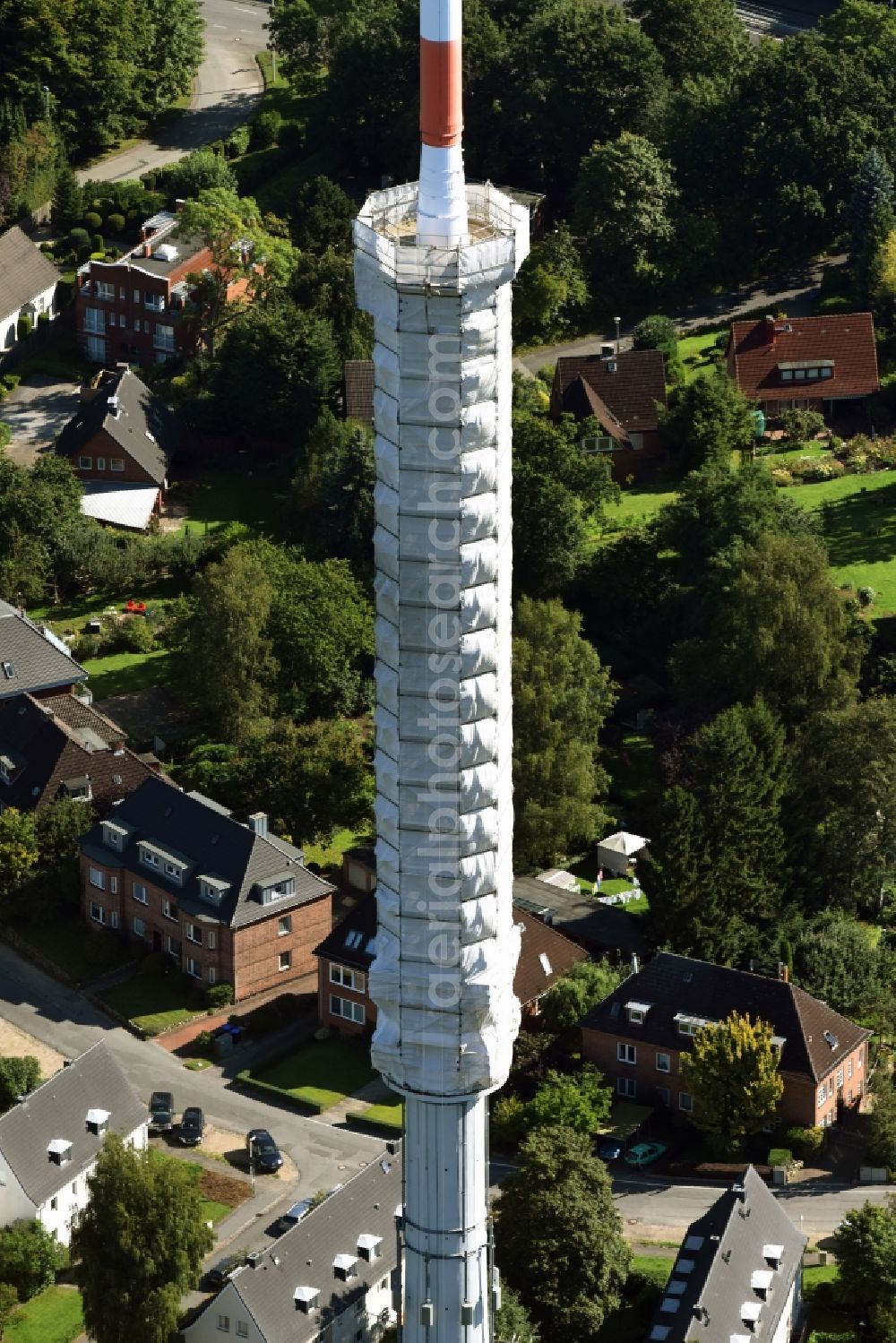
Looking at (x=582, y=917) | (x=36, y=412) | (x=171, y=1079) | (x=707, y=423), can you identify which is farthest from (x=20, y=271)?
(x=171, y=1079)

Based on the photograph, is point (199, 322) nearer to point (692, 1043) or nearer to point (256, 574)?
point (256, 574)

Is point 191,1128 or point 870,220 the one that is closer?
point 191,1128

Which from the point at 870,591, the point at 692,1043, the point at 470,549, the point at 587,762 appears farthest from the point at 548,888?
the point at 470,549

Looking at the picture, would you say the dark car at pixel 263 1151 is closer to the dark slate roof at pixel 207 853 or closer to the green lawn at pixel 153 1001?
the green lawn at pixel 153 1001

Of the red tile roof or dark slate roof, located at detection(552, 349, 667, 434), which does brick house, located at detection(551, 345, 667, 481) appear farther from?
the red tile roof

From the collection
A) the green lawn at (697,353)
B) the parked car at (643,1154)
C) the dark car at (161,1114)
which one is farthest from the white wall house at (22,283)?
the parked car at (643,1154)

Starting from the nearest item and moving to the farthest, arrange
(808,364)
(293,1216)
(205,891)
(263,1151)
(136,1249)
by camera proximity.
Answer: (136,1249) < (293,1216) < (263,1151) < (205,891) < (808,364)

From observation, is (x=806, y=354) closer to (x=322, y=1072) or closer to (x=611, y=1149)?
(x=322, y=1072)
